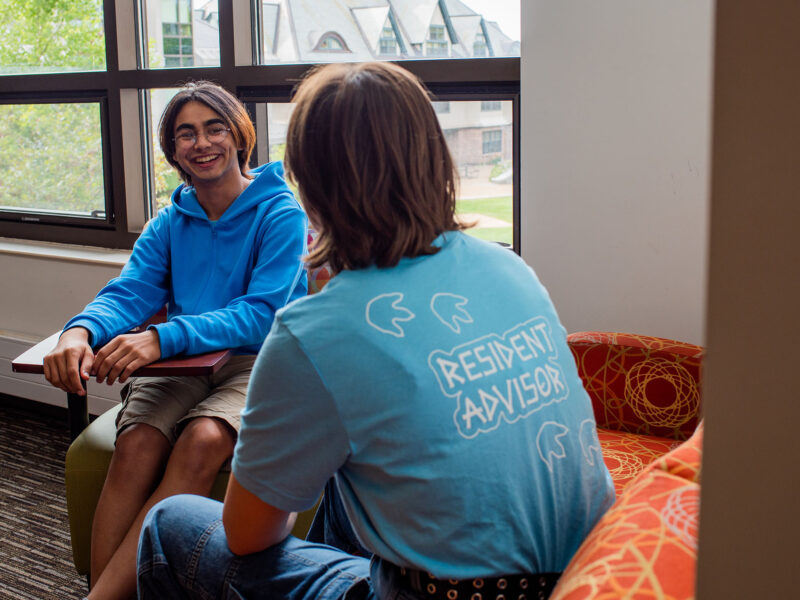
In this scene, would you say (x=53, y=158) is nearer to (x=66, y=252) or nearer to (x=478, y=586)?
(x=66, y=252)

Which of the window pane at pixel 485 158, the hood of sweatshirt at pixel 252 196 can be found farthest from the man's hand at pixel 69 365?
the window pane at pixel 485 158

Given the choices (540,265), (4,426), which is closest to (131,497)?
(540,265)

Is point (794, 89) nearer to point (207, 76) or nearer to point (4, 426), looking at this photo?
point (207, 76)

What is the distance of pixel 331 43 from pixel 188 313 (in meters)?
1.16

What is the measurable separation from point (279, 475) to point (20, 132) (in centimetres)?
299

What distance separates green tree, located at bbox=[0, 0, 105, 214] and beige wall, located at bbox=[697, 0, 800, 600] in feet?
10.5

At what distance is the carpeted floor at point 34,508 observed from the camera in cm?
208

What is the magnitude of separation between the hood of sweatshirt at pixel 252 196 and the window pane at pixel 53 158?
4.33 ft

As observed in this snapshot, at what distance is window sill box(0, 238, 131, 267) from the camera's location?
299 centimetres

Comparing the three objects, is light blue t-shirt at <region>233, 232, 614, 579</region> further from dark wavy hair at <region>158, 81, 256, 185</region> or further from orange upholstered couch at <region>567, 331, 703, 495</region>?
dark wavy hair at <region>158, 81, 256, 185</region>

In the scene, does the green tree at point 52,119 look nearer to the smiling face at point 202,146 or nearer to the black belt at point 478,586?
the smiling face at point 202,146

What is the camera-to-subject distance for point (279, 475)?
3.12 feet

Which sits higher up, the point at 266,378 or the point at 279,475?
the point at 266,378

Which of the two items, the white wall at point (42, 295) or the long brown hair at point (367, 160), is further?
the white wall at point (42, 295)
